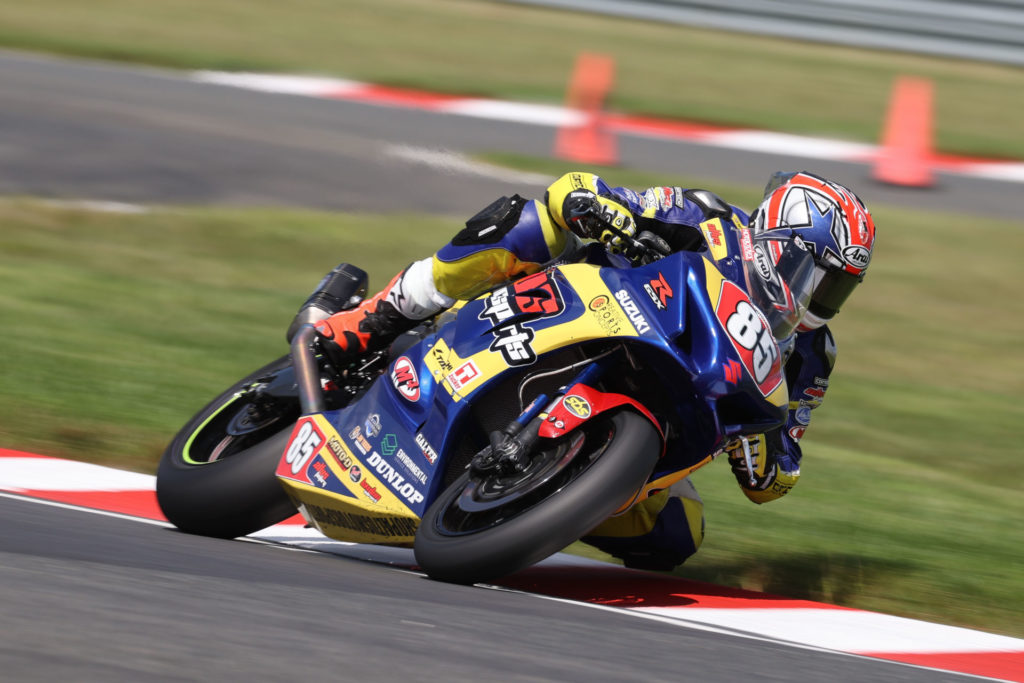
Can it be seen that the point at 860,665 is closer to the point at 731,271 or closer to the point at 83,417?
the point at 731,271

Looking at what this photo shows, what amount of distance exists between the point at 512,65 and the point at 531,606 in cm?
1411

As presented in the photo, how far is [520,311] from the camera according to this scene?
4.06m

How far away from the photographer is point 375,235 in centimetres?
1074

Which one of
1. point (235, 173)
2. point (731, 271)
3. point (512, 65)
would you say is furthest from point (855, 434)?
point (512, 65)

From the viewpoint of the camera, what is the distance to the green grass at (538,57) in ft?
52.4

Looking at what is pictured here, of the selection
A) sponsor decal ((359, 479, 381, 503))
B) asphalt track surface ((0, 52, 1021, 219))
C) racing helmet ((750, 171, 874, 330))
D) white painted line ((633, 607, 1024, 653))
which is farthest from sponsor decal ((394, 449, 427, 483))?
asphalt track surface ((0, 52, 1021, 219))

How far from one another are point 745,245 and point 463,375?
91 centimetres

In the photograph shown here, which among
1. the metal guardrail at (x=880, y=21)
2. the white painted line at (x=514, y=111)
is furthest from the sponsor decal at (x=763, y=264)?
the metal guardrail at (x=880, y=21)

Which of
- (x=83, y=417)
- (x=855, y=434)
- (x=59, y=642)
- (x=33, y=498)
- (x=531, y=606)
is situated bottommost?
(x=855, y=434)

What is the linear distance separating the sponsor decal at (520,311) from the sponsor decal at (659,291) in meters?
0.25

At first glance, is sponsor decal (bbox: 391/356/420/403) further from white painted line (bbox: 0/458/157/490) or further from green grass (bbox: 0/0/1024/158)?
green grass (bbox: 0/0/1024/158)

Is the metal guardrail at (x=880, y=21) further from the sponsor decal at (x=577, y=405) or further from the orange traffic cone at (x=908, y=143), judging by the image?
the sponsor decal at (x=577, y=405)

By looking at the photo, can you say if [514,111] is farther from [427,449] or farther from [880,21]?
[427,449]

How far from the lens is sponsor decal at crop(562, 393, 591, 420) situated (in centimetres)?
377
